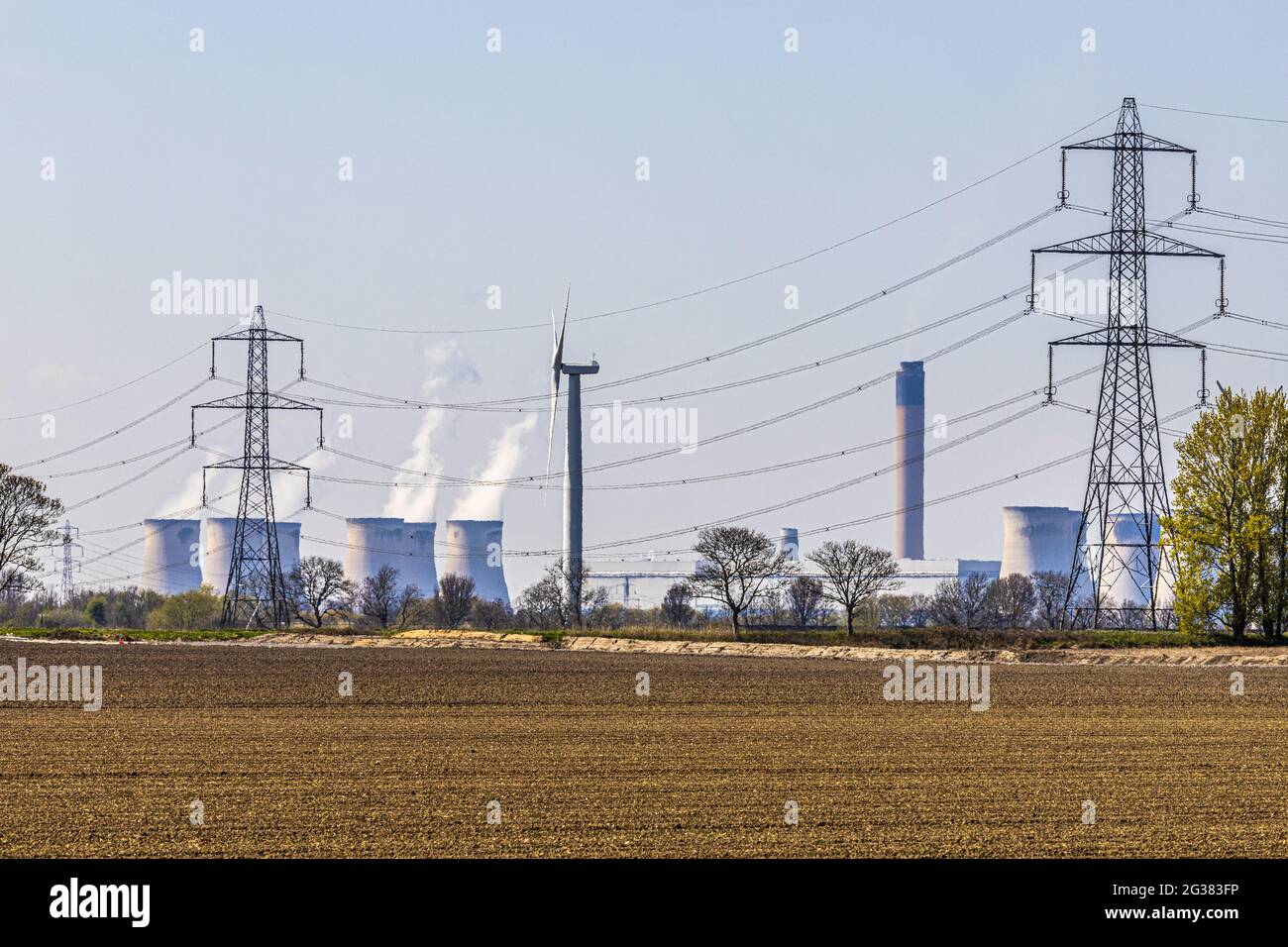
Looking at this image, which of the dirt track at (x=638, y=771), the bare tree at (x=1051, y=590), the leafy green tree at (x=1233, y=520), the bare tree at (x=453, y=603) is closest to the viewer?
the dirt track at (x=638, y=771)

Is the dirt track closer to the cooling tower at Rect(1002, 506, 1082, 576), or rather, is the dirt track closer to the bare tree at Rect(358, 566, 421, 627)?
the bare tree at Rect(358, 566, 421, 627)

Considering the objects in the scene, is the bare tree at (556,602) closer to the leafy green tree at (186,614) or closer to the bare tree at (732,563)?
the bare tree at (732,563)

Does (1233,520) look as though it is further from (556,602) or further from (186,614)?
(186,614)

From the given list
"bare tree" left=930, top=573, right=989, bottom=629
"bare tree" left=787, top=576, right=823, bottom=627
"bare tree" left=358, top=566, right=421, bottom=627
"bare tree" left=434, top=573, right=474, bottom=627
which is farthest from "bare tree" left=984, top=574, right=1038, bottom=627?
"bare tree" left=358, top=566, right=421, bottom=627

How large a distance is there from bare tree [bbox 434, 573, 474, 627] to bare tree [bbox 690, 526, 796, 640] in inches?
1159

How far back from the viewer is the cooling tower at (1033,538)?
191 metres

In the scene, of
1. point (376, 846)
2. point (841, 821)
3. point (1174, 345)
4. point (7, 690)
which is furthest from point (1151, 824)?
point (1174, 345)

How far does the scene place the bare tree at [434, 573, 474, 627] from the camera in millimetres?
145125

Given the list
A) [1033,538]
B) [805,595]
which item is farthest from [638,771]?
[1033,538]

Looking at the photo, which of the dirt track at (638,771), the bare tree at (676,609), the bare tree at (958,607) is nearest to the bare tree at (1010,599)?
the bare tree at (958,607)

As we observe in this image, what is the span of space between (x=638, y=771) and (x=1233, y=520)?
178ft

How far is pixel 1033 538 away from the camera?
19300 cm

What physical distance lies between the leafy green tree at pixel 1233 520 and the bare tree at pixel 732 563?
43.4 metres

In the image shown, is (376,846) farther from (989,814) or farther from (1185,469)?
(1185,469)
